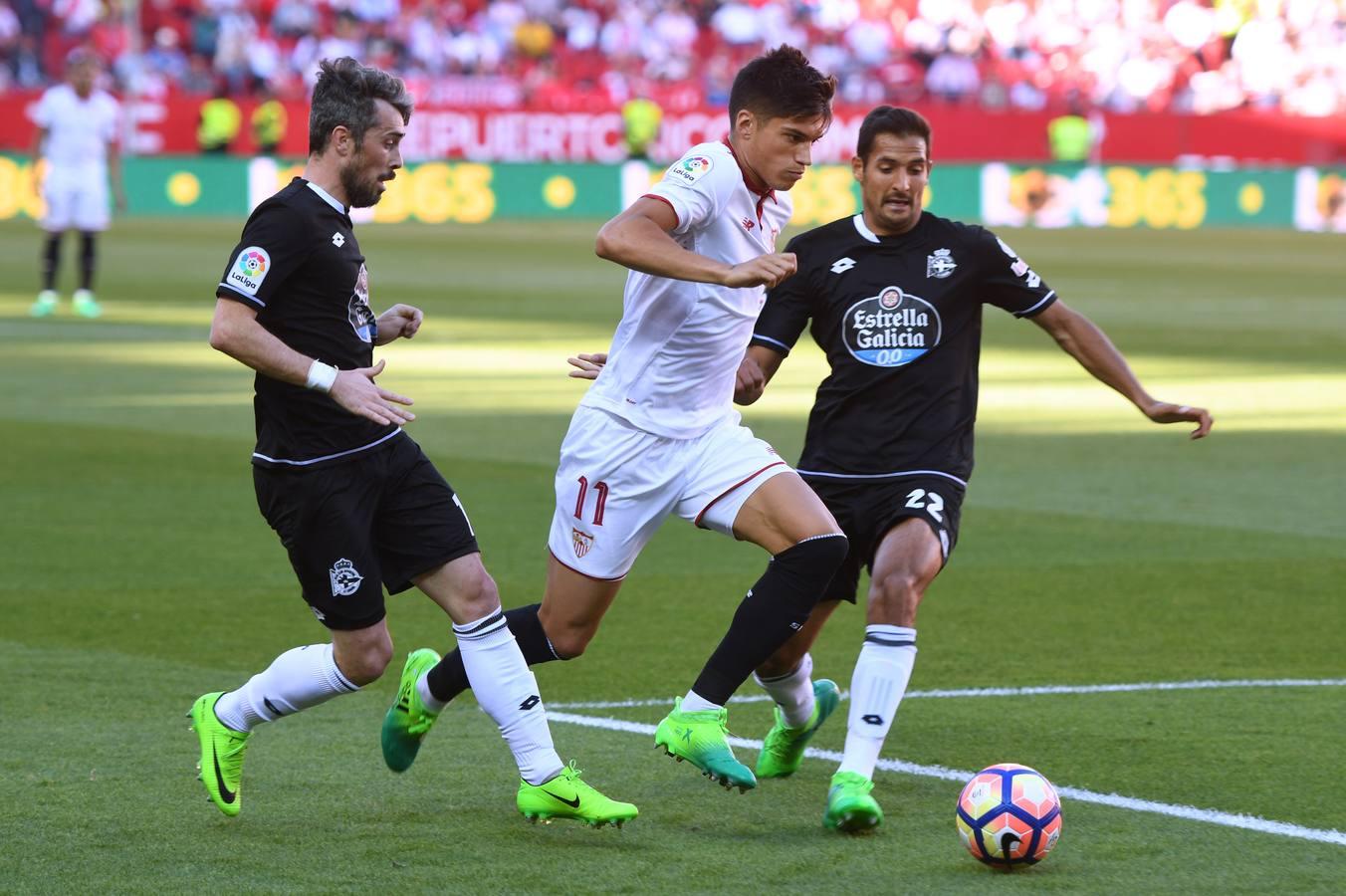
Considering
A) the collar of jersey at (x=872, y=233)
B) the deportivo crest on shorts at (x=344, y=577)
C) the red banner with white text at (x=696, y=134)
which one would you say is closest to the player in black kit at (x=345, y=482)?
the deportivo crest on shorts at (x=344, y=577)

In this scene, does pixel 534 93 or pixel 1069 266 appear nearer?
pixel 1069 266

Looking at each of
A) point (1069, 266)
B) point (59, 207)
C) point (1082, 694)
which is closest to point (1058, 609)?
point (1082, 694)

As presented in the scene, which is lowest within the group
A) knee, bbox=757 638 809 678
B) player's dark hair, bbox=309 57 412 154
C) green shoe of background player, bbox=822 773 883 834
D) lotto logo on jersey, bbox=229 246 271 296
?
green shoe of background player, bbox=822 773 883 834

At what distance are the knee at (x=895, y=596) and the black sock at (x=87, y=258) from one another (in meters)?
18.0

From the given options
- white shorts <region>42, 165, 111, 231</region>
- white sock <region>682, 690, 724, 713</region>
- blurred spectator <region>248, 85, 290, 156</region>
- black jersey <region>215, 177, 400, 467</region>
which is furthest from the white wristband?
blurred spectator <region>248, 85, 290, 156</region>

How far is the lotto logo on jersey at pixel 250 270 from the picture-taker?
5.52m

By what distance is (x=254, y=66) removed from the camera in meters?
41.1

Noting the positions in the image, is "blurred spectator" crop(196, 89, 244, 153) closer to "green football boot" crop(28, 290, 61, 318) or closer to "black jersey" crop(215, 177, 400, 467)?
"green football boot" crop(28, 290, 61, 318)

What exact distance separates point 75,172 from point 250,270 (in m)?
18.3

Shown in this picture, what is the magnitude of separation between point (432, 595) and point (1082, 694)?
2482mm

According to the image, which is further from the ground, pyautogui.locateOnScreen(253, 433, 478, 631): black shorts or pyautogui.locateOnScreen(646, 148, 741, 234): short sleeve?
pyautogui.locateOnScreen(646, 148, 741, 234): short sleeve

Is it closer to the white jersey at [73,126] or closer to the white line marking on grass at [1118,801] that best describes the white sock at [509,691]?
the white line marking on grass at [1118,801]

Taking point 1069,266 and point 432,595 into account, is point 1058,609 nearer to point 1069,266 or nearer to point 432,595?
point 432,595

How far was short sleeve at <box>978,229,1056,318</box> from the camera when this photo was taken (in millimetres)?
6512
